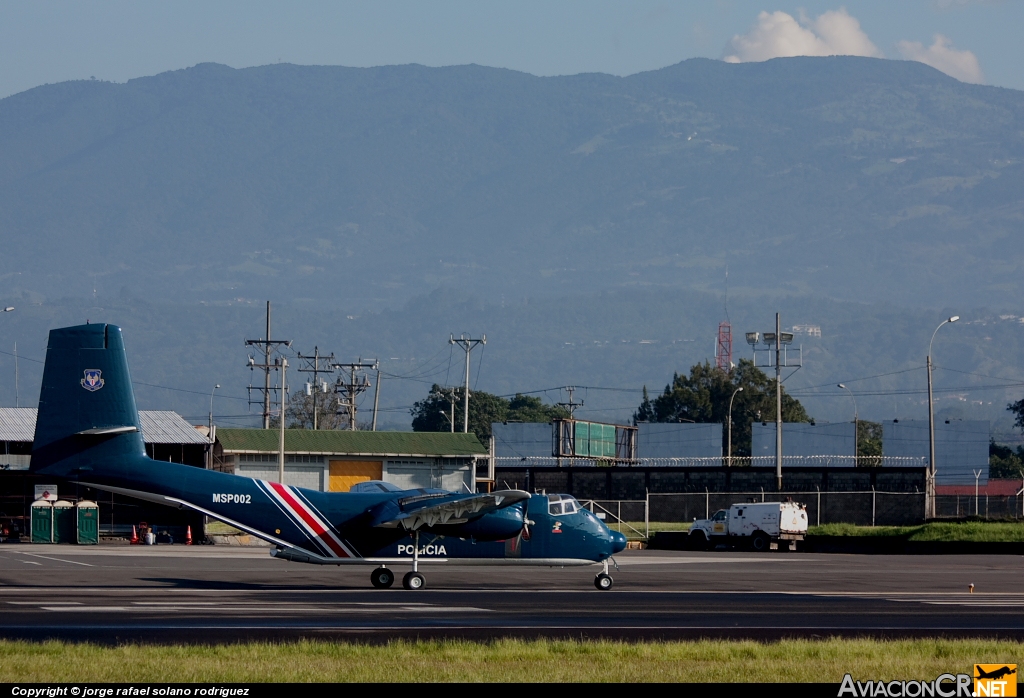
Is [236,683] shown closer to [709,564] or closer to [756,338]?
[709,564]

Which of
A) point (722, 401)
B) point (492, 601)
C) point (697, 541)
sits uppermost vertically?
point (722, 401)

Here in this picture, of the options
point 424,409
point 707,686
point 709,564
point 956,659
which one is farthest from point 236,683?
point 424,409

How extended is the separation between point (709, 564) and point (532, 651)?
29369mm

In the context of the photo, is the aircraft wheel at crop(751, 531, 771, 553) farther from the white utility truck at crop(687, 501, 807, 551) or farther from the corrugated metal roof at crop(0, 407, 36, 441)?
the corrugated metal roof at crop(0, 407, 36, 441)

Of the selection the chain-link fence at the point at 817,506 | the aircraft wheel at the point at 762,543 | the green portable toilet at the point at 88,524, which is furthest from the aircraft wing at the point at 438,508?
the chain-link fence at the point at 817,506

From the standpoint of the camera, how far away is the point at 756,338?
301 ft

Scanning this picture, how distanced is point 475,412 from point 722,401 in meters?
31.1

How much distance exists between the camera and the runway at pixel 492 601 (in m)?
22.1

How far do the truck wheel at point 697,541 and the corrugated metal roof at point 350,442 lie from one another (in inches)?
645

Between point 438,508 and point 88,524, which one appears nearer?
point 438,508

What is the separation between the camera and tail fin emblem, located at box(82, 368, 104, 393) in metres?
30.7

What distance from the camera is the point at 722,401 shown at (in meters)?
170

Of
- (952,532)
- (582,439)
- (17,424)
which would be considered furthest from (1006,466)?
(17,424)

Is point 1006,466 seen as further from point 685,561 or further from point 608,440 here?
point 685,561
